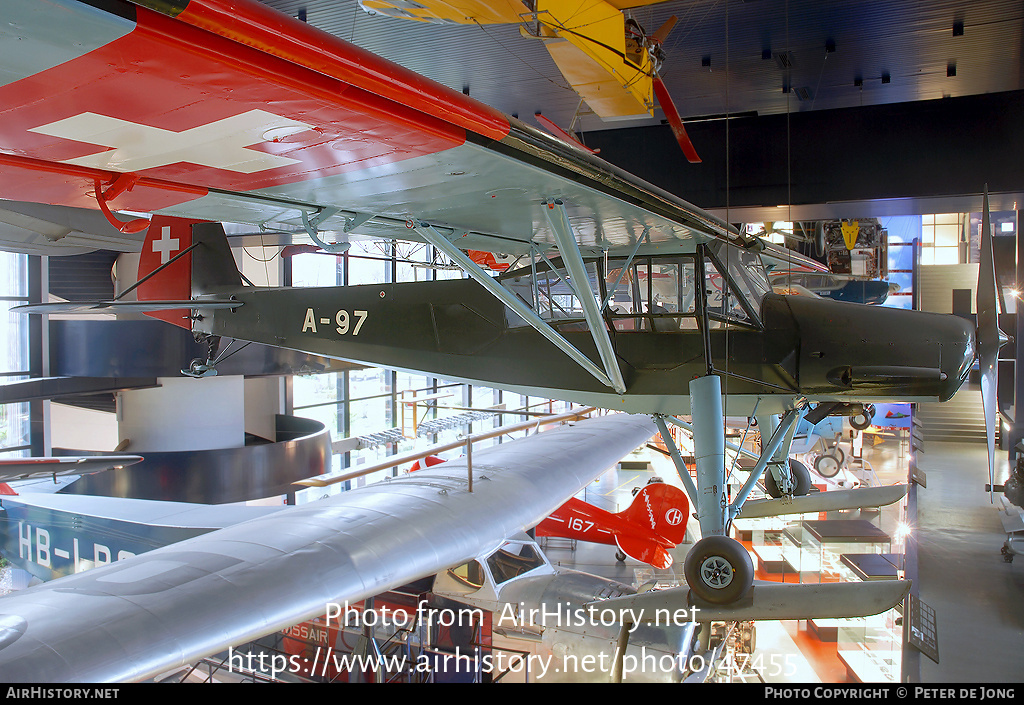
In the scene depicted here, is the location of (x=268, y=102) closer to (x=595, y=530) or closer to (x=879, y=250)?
(x=595, y=530)

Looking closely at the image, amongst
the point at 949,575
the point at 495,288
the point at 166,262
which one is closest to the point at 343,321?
the point at 495,288

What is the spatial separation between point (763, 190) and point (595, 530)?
4070 millimetres

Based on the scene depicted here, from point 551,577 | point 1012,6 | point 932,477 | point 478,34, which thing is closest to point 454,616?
point 551,577

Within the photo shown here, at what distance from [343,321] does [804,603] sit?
10.6 feet

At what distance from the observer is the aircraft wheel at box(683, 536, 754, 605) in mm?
2641

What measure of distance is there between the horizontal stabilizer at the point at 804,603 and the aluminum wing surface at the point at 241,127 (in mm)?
1916

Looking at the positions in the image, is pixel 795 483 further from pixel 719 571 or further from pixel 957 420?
pixel 957 420

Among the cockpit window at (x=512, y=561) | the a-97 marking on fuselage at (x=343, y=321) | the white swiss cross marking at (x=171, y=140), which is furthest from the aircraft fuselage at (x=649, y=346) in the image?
the white swiss cross marking at (x=171, y=140)

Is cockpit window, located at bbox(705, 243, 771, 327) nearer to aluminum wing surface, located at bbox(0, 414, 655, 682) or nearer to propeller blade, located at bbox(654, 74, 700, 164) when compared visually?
propeller blade, located at bbox(654, 74, 700, 164)

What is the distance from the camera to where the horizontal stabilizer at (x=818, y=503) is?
13.8 feet

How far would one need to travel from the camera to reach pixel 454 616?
4.03 meters

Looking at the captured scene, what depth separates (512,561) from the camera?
4.82m

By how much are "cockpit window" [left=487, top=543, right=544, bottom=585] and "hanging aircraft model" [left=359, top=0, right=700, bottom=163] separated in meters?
3.32

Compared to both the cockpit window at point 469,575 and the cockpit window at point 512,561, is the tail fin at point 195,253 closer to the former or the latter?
the cockpit window at point 469,575
